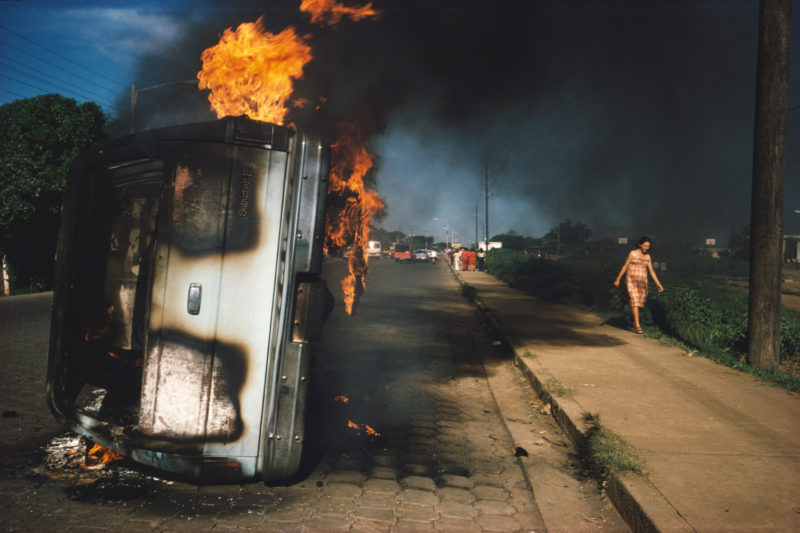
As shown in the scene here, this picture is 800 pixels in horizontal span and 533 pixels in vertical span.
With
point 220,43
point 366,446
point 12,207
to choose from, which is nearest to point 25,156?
point 12,207

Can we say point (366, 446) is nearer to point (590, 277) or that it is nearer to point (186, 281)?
point (186, 281)

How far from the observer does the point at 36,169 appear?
58.8 ft

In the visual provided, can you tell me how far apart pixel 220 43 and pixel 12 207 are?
13243 mm

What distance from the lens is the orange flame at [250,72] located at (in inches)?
236

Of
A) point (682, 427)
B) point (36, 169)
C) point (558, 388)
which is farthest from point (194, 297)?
point (36, 169)

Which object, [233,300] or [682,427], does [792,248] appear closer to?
[682,427]

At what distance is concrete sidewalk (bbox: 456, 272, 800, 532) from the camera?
126 inches

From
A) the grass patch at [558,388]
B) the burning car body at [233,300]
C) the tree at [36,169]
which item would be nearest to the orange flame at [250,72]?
the burning car body at [233,300]

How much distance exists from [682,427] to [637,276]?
5.55 meters

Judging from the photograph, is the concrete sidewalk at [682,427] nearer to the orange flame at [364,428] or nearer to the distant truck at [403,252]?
the orange flame at [364,428]

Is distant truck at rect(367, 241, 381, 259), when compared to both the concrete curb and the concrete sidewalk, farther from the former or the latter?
the concrete curb

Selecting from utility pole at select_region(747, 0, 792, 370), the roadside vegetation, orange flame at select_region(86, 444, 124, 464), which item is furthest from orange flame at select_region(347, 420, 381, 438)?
utility pole at select_region(747, 0, 792, 370)

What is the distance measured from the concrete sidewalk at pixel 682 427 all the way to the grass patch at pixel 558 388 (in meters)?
0.05

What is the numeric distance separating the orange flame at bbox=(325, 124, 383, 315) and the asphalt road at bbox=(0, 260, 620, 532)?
167 centimetres
